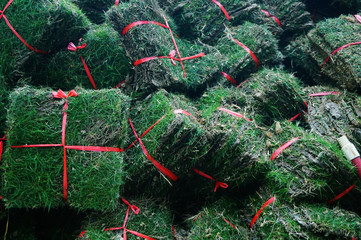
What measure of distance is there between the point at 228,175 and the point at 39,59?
1909 mm

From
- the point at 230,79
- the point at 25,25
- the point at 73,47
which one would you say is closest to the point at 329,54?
the point at 230,79

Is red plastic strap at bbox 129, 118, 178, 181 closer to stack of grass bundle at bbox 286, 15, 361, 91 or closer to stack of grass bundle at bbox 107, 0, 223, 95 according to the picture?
stack of grass bundle at bbox 107, 0, 223, 95

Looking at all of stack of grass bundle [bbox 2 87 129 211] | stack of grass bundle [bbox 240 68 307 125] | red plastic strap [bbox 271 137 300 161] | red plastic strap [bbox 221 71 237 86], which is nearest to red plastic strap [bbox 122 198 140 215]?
stack of grass bundle [bbox 2 87 129 211]

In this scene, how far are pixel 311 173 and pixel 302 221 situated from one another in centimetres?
37

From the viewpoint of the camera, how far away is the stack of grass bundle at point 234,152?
216 cm

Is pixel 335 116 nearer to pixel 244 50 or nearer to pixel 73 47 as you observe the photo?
pixel 244 50

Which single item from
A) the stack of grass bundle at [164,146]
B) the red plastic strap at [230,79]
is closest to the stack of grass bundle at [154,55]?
the red plastic strap at [230,79]

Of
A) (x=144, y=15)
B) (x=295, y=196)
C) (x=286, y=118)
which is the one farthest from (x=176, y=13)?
(x=295, y=196)

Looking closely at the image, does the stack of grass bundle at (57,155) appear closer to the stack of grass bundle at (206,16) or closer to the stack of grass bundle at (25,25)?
the stack of grass bundle at (25,25)

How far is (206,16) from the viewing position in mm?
2975

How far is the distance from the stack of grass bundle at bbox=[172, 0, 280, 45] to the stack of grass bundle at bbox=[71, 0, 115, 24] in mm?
740

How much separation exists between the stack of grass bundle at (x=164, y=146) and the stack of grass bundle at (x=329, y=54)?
152cm

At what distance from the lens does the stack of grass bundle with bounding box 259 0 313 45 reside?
126 inches

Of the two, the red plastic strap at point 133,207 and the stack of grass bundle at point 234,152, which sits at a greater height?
the stack of grass bundle at point 234,152
